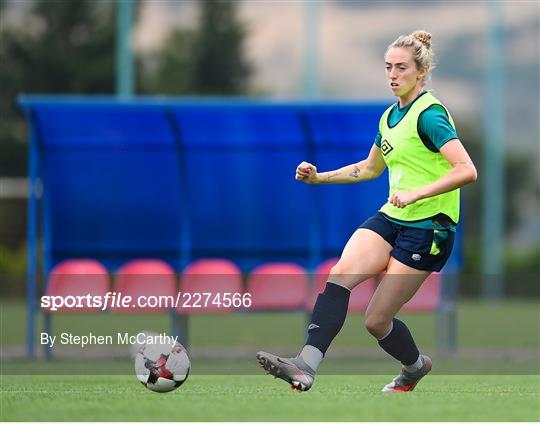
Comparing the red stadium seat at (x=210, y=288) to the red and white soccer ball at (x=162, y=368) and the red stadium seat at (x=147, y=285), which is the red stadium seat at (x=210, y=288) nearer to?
the red stadium seat at (x=147, y=285)

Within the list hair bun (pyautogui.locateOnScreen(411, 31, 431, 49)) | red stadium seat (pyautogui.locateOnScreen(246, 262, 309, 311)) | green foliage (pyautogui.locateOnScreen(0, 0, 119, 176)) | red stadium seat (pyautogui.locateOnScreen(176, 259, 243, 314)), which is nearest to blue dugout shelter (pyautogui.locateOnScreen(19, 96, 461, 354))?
red stadium seat (pyautogui.locateOnScreen(246, 262, 309, 311))

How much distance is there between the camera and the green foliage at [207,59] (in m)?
28.3

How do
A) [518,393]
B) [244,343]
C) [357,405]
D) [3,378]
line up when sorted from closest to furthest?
[357,405]
[518,393]
[3,378]
[244,343]

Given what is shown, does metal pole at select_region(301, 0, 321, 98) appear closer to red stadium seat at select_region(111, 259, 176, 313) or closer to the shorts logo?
red stadium seat at select_region(111, 259, 176, 313)

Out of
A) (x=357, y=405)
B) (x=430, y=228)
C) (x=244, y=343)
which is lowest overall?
(x=244, y=343)

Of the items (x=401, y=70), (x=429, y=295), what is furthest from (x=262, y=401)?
(x=429, y=295)

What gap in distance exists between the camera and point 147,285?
46.2 ft

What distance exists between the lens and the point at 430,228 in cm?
702

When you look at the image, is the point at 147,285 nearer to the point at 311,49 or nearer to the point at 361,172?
the point at 361,172

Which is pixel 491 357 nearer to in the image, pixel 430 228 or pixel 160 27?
pixel 430 228

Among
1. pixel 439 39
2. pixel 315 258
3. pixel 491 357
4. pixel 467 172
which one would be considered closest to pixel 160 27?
pixel 439 39

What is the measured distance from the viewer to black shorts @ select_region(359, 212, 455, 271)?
7.00m

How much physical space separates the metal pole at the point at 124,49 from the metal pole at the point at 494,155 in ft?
27.4

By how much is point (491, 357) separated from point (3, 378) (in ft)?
19.6
